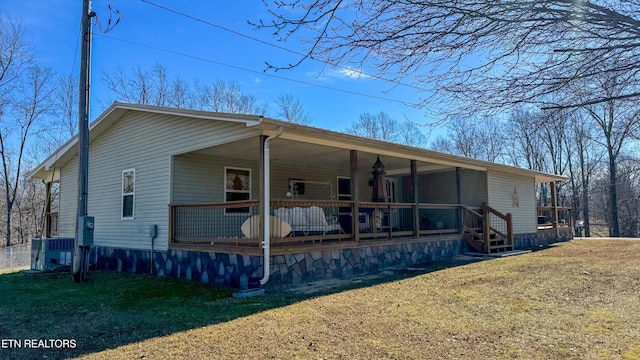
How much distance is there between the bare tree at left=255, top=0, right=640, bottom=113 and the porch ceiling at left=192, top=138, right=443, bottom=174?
560 cm

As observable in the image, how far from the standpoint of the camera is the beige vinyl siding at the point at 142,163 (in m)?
8.98

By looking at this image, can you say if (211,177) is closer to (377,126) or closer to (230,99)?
(230,99)

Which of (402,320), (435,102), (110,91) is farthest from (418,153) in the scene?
(110,91)

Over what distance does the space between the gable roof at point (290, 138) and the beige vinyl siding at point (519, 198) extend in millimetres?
375

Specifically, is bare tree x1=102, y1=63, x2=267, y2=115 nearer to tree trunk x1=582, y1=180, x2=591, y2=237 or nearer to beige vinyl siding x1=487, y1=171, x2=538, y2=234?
beige vinyl siding x1=487, y1=171, x2=538, y2=234

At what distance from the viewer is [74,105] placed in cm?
2548

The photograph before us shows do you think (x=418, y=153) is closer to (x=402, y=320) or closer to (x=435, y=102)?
(x=402, y=320)

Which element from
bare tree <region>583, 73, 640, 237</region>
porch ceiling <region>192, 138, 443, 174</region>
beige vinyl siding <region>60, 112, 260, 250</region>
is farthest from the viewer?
porch ceiling <region>192, 138, 443, 174</region>

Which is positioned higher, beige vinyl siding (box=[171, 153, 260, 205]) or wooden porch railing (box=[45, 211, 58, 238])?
beige vinyl siding (box=[171, 153, 260, 205])

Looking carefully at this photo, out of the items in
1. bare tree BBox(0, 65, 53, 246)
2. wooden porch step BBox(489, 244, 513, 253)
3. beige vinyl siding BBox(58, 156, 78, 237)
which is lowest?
wooden porch step BBox(489, 244, 513, 253)

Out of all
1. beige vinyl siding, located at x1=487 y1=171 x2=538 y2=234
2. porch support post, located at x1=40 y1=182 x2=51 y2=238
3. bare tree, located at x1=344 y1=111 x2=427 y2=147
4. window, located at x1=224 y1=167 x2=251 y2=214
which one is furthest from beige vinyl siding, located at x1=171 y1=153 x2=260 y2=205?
bare tree, located at x1=344 y1=111 x2=427 y2=147

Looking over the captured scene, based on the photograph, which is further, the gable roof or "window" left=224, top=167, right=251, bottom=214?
"window" left=224, top=167, right=251, bottom=214

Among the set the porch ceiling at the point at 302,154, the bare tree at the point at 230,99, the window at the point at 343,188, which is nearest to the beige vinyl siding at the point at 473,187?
the porch ceiling at the point at 302,154

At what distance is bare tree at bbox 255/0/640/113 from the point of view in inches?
107
